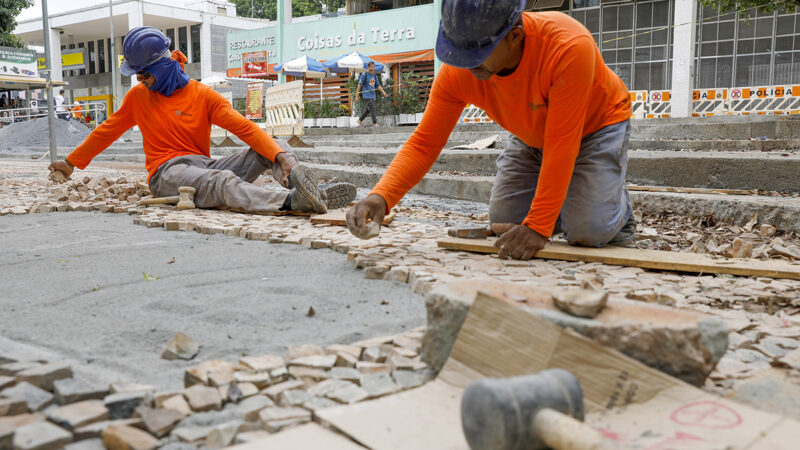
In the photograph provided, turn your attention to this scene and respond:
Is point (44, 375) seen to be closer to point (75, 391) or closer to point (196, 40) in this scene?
point (75, 391)

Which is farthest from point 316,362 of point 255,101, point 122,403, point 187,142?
point 255,101

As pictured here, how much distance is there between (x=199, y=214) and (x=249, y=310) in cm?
256

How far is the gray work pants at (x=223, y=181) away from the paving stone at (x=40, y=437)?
3313 mm

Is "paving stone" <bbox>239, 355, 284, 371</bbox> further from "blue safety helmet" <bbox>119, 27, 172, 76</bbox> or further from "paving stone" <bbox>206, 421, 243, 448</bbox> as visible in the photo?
"blue safety helmet" <bbox>119, 27, 172, 76</bbox>

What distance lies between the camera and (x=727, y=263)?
111 inches

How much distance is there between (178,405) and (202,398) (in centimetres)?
5

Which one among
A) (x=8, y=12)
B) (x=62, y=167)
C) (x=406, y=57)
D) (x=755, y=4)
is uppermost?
(x=8, y=12)

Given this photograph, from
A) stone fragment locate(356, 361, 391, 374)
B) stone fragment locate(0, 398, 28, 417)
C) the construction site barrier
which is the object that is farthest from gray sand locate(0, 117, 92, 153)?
stone fragment locate(356, 361, 391, 374)

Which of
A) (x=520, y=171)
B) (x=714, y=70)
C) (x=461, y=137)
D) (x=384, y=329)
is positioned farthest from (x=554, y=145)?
(x=714, y=70)

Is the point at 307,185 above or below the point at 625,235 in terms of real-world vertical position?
above

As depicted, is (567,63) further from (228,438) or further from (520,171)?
(228,438)

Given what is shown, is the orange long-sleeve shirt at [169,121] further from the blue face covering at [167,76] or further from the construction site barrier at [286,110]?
the construction site barrier at [286,110]

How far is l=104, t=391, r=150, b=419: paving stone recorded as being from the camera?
4.70 ft

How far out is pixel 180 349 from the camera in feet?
5.99
